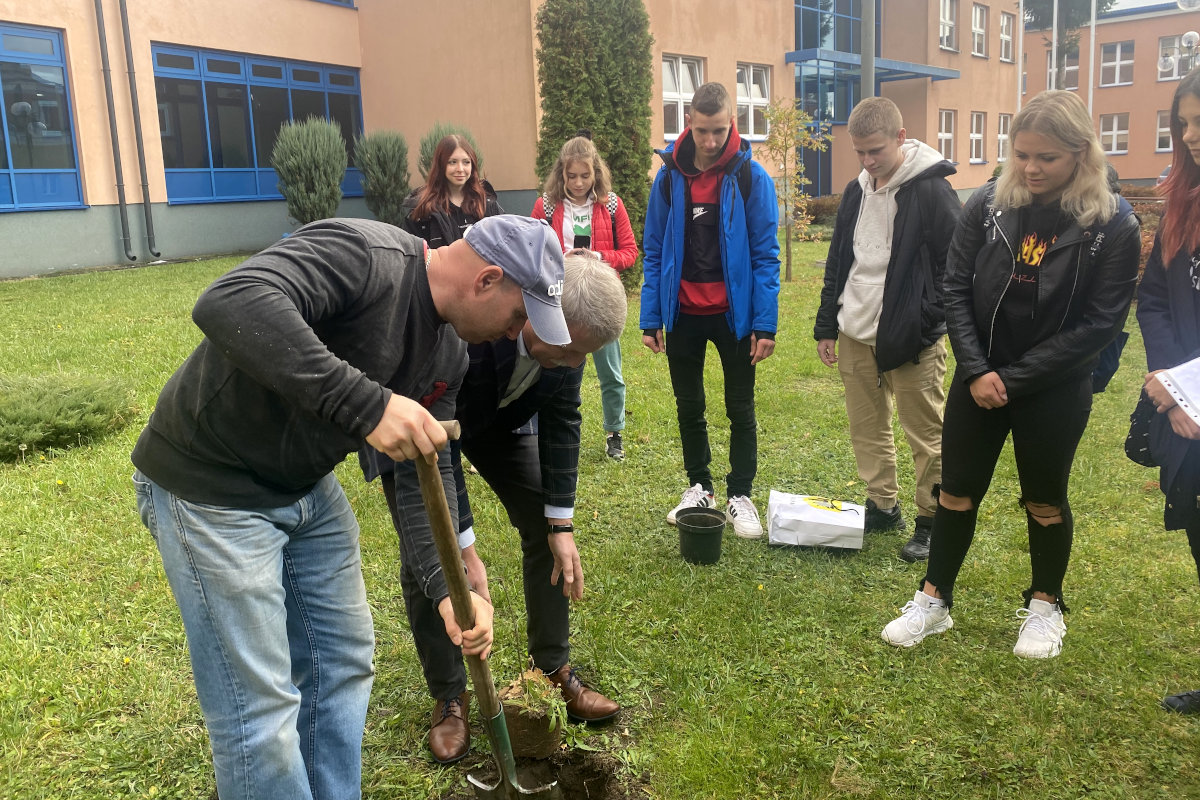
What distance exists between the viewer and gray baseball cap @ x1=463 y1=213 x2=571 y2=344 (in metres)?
1.97

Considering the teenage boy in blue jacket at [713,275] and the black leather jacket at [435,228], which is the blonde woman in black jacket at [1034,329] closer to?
the teenage boy in blue jacket at [713,275]

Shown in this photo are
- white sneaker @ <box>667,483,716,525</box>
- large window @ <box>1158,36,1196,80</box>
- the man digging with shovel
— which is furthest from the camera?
large window @ <box>1158,36,1196,80</box>

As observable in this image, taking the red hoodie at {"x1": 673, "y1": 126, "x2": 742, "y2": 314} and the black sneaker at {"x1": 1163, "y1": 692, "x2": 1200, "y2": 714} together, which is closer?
the black sneaker at {"x1": 1163, "y1": 692, "x2": 1200, "y2": 714}

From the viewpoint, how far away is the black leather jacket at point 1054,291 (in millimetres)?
3162

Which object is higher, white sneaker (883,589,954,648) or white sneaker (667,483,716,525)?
white sneaker (667,483,716,525)

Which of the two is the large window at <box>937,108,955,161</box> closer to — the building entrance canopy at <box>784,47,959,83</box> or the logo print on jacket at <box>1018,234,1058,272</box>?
the building entrance canopy at <box>784,47,959,83</box>

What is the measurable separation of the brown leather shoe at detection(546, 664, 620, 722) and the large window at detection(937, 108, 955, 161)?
29.5 meters

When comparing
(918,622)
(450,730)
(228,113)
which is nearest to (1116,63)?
(228,113)

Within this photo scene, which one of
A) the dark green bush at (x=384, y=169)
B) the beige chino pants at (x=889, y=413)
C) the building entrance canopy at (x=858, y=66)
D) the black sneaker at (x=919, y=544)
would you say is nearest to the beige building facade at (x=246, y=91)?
the building entrance canopy at (x=858, y=66)

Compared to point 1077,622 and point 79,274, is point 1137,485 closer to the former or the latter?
point 1077,622

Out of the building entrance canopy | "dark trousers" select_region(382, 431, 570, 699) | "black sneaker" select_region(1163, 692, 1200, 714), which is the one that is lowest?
"black sneaker" select_region(1163, 692, 1200, 714)

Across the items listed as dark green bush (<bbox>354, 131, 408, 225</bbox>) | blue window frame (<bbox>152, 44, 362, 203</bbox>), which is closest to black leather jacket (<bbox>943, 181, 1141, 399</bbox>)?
dark green bush (<bbox>354, 131, 408, 225</bbox>)

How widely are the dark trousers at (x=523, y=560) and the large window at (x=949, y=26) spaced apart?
3002 centimetres

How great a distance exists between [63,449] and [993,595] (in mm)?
5526
